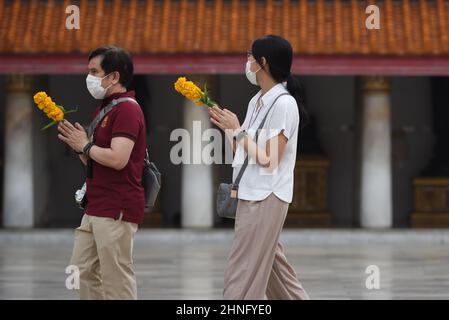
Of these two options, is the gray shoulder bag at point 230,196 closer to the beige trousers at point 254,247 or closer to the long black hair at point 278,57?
the beige trousers at point 254,247

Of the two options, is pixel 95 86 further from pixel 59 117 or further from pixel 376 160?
pixel 376 160

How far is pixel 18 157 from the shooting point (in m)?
24.9

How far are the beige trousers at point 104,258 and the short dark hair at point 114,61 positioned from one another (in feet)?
3.12

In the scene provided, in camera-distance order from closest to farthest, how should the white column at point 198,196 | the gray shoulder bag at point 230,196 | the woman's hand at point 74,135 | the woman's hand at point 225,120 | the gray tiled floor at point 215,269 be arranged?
the woman's hand at point 225,120 < the gray shoulder bag at point 230,196 < the woman's hand at point 74,135 < the gray tiled floor at point 215,269 < the white column at point 198,196

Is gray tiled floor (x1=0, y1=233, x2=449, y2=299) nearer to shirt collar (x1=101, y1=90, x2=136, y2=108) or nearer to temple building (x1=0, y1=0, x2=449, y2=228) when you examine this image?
temple building (x1=0, y1=0, x2=449, y2=228)

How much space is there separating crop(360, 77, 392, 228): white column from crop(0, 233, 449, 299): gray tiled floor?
159cm

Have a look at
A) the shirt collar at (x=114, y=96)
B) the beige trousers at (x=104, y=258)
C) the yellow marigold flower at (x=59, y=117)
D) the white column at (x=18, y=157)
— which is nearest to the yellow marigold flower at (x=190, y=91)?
the shirt collar at (x=114, y=96)

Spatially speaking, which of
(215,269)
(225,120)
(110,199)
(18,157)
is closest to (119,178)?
(110,199)

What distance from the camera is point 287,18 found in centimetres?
2491

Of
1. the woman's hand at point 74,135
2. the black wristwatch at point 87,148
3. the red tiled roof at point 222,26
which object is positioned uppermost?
the red tiled roof at point 222,26

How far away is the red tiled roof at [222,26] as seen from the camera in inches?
961

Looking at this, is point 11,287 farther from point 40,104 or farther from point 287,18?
point 287,18
